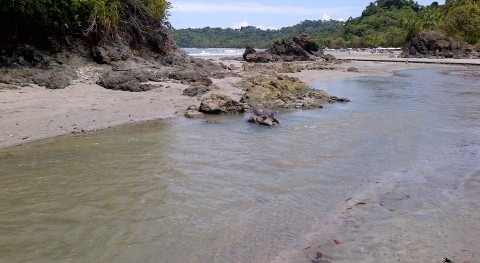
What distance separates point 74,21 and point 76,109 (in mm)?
6991

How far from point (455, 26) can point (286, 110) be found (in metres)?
69.0

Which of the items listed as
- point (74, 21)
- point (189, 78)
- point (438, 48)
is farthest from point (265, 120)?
point (438, 48)

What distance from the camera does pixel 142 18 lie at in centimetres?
2183

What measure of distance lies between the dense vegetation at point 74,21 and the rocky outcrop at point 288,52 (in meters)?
26.7

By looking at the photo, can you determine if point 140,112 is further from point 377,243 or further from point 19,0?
point 377,243

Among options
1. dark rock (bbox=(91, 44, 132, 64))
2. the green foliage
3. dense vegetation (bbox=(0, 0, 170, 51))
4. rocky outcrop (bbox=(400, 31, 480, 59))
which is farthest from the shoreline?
the green foliage

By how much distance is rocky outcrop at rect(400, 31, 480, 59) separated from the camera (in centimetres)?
6161

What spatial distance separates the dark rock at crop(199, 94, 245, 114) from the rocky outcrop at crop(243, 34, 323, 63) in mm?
33134

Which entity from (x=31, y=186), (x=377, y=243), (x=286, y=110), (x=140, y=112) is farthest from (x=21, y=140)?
(x=286, y=110)

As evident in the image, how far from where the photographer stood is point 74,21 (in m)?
17.3

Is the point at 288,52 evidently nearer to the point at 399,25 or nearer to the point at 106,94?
the point at 106,94

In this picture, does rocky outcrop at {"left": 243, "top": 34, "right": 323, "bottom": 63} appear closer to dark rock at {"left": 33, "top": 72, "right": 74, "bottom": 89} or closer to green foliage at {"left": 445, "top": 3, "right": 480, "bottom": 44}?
green foliage at {"left": 445, "top": 3, "right": 480, "bottom": 44}

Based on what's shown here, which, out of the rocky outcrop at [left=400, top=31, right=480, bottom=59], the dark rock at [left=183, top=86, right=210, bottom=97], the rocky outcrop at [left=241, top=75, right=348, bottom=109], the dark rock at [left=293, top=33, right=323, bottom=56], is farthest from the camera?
the rocky outcrop at [left=400, top=31, right=480, bottom=59]

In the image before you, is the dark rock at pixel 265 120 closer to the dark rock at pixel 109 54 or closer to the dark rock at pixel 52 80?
the dark rock at pixel 52 80
